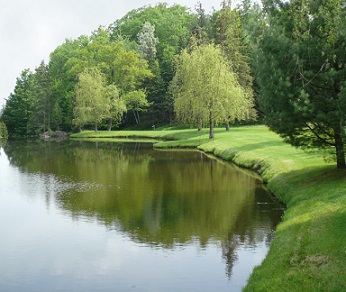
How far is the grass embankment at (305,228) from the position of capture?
10.4 m

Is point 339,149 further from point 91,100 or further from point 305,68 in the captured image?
point 91,100

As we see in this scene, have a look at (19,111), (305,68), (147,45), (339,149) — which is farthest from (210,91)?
(19,111)

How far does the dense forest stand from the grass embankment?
7.93 feet

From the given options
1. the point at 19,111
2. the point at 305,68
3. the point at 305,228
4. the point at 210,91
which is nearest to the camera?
the point at 305,228

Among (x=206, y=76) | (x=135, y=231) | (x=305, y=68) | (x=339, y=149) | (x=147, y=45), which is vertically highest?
(x=147, y=45)

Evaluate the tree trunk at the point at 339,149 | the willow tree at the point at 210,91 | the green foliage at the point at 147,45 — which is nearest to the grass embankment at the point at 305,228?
the tree trunk at the point at 339,149

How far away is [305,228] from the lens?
46.2 ft

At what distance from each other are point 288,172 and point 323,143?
14.2ft

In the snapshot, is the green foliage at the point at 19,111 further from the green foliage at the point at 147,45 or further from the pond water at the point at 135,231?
the pond water at the point at 135,231

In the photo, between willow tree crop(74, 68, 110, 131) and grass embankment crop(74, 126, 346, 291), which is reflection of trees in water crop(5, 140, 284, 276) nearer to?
grass embankment crop(74, 126, 346, 291)

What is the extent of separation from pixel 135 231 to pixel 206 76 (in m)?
37.1

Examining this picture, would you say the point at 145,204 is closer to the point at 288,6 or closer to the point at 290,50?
the point at 290,50

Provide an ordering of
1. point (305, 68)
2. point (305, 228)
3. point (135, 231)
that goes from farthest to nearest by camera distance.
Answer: point (305, 68) → point (135, 231) → point (305, 228)

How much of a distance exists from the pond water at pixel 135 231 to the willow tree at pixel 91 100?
165 ft
